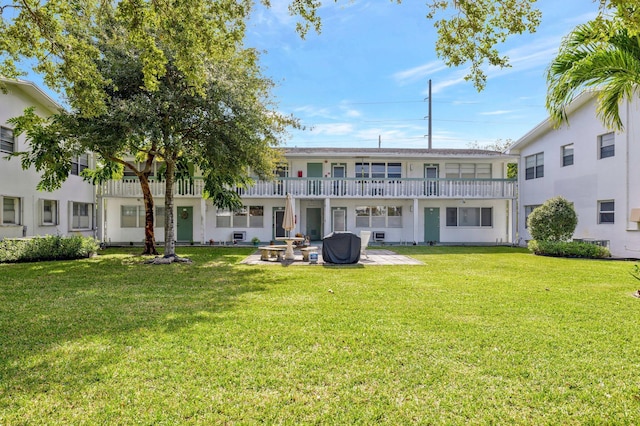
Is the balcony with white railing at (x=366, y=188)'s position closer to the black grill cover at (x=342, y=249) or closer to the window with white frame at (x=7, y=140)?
the window with white frame at (x=7, y=140)

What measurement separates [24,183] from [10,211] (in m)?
1.21

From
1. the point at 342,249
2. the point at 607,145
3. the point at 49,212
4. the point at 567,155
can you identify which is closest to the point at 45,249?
the point at 49,212

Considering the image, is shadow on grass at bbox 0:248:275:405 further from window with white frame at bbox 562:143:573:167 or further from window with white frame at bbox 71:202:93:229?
window with white frame at bbox 562:143:573:167

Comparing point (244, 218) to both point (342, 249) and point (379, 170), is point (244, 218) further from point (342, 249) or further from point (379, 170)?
point (342, 249)

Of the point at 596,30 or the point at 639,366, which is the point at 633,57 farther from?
the point at 639,366

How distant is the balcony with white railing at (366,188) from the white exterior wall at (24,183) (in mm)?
3788

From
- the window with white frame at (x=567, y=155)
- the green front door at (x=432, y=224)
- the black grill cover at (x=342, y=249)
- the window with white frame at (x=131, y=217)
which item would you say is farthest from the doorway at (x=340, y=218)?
the window with white frame at (x=567, y=155)

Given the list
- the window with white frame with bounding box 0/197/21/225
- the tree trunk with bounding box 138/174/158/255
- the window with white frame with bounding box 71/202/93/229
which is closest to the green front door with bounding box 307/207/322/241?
the tree trunk with bounding box 138/174/158/255

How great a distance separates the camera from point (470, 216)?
71.2 ft

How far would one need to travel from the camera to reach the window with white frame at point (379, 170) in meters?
21.8

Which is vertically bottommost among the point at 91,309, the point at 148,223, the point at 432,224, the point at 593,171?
the point at 91,309

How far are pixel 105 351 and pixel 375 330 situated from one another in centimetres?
348

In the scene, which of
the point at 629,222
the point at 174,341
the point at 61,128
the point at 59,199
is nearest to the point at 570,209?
the point at 629,222

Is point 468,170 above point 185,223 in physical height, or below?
above
